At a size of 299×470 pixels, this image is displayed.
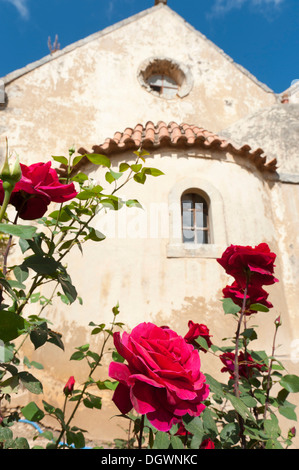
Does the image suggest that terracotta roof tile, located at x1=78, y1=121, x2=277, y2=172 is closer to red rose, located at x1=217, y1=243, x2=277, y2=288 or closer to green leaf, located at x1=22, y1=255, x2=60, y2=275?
red rose, located at x1=217, y1=243, x2=277, y2=288

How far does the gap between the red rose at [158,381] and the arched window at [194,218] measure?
3940 millimetres

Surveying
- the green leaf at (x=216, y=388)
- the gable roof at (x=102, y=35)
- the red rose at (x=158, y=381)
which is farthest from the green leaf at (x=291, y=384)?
the gable roof at (x=102, y=35)

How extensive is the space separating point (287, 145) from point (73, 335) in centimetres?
607

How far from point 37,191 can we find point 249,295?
42.6 inches

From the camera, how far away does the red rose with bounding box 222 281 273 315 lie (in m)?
1.41

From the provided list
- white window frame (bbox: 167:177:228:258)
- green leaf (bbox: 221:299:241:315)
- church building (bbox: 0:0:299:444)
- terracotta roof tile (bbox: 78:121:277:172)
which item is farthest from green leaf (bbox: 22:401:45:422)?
terracotta roof tile (bbox: 78:121:277:172)

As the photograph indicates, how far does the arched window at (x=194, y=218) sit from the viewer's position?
4.77 meters

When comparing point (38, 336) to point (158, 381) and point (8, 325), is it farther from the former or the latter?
point (158, 381)

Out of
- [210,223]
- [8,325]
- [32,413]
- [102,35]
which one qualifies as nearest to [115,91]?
[102,35]

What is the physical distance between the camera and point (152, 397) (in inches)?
28.8

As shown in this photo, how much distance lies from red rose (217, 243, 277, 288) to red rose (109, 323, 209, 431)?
0.63 meters

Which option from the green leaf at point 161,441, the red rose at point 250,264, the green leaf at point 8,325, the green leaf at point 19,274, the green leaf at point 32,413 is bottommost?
the green leaf at point 161,441

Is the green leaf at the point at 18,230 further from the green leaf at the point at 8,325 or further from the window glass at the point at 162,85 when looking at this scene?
the window glass at the point at 162,85

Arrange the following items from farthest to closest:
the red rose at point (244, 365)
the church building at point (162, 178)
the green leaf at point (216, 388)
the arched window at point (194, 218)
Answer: the arched window at point (194, 218) → the church building at point (162, 178) → the red rose at point (244, 365) → the green leaf at point (216, 388)
